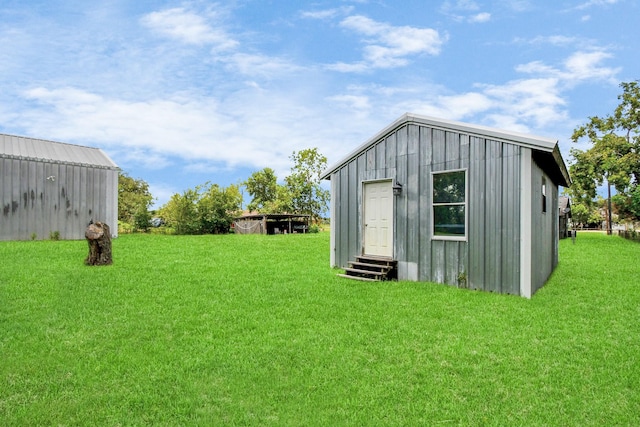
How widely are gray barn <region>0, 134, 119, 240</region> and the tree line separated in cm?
703

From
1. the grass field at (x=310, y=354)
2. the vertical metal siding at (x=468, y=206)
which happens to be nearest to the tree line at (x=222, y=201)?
the vertical metal siding at (x=468, y=206)

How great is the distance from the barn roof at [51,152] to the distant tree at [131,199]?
6.63 m

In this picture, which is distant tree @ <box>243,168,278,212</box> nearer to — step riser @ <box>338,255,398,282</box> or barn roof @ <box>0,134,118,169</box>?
barn roof @ <box>0,134,118,169</box>

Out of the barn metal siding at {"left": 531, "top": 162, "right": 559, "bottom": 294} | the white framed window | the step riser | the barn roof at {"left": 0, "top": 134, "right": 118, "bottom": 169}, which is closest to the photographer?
the barn metal siding at {"left": 531, "top": 162, "right": 559, "bottom": 294}

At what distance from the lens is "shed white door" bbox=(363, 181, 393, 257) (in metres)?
8.71

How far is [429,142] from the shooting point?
26.0ft

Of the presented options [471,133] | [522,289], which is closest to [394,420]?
[522,289]

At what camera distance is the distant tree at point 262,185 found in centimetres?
4047

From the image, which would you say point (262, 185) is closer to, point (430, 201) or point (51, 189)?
point (51, 189)

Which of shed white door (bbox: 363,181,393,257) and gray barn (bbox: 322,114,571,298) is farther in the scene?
shed white door (bbox: 363,181,393,257)

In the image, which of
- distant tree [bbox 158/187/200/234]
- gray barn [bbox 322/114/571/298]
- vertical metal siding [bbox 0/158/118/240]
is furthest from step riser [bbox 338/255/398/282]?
distant tree [bbox 158/187/200/234]

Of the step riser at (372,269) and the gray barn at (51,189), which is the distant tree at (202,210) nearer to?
the gray barn at (51,189)

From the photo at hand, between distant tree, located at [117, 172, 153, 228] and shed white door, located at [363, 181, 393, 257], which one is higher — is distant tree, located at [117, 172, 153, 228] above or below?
above

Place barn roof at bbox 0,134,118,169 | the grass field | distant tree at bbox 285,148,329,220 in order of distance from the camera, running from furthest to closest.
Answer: distant tree at bbox 285,148,329,220, barn roof at bbox 0,134,118,169, the grass field
